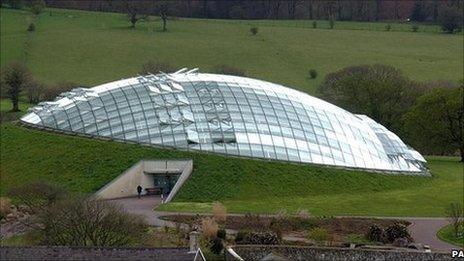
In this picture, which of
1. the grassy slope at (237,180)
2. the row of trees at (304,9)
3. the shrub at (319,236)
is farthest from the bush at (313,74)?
the shrub at (319,236)

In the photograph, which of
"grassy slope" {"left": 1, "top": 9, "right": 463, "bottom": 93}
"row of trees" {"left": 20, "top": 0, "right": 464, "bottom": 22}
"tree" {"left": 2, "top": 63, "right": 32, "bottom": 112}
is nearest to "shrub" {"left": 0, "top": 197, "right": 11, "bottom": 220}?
"tree" {"left": 2, "top": 63, "right": 32, "bottom": 112}

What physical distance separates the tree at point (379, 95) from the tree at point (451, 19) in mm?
61375

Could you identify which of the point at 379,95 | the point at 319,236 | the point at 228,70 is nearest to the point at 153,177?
the point at 319,236

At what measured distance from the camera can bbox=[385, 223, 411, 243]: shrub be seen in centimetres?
4584

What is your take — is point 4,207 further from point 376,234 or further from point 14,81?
point 14,81

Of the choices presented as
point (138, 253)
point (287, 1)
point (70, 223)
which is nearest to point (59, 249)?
point (138, 253)

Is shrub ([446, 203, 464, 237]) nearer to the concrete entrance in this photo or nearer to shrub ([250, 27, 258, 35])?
the concrete entrance

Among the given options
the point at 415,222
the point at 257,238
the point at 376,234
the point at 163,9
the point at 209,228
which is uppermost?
the point at 163,9

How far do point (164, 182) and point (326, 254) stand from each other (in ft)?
89.2

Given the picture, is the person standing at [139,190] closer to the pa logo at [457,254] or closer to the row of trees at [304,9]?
the pa logo at [457,254]

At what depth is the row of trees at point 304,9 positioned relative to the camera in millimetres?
188500

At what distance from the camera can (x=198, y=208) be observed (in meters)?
54.8

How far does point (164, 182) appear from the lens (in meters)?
64.2

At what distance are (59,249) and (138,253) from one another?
2965mm
